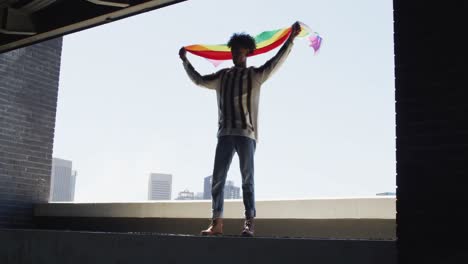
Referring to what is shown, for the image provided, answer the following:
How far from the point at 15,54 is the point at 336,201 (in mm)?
5788

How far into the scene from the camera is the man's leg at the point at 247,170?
4594 millimetres

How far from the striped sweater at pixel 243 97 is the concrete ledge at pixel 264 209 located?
165 cm

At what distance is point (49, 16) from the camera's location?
672 centimetres

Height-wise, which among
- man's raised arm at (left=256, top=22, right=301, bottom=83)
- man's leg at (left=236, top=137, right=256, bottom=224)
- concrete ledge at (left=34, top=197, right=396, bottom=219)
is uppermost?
man's raised arm at (left=256, top=22, right=301, bottom=83)

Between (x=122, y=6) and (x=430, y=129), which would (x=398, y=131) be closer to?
(x=430, y=129)

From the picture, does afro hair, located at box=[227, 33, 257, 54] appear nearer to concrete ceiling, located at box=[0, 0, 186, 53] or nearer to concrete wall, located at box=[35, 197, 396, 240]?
concrete ceiling, located at box=[0, 0, 186, 53]

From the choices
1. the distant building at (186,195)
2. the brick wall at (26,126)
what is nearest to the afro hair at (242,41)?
the brick wall at (26,126)

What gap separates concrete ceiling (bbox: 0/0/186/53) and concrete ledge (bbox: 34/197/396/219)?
2490mm

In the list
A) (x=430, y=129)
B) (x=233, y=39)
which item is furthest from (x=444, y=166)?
(x=233, y=39)

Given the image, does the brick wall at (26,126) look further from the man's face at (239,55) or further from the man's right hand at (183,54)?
the man's face at (239,55)

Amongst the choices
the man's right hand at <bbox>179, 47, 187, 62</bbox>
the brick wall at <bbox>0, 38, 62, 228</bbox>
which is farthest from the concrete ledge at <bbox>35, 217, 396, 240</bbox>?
the man's right hand at <bbox>179, 47, 187, 62</bbox>

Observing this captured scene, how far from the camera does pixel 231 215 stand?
6734 millimetres

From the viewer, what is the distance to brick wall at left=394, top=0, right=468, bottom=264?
293 centimetres

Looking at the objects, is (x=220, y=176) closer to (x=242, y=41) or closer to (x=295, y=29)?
(x=242, y=41)
